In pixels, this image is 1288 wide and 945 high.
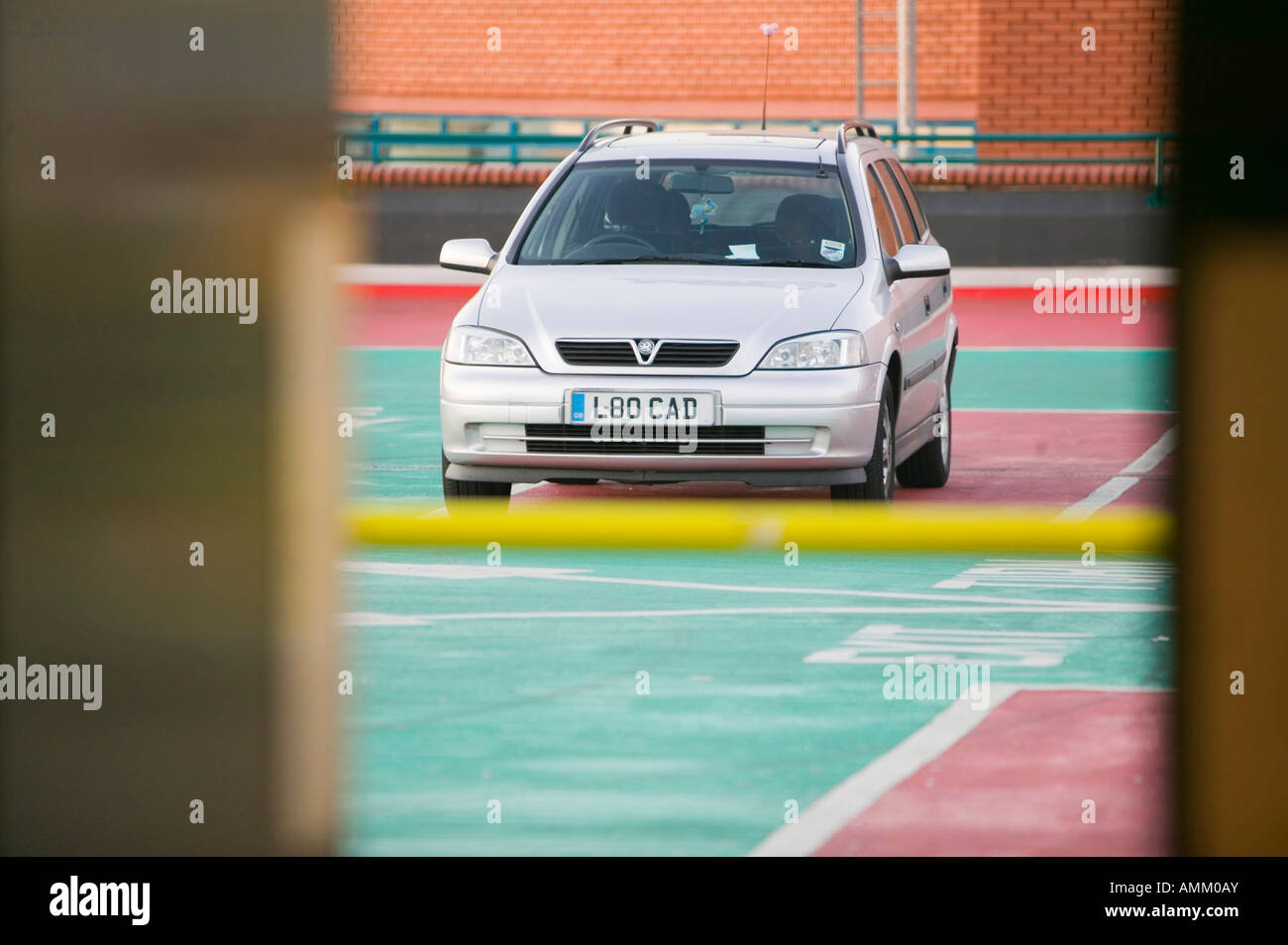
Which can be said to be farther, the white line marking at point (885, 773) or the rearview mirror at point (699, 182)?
the rearview mirror at point (699, 182)

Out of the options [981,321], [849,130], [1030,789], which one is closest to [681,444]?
[849,130]

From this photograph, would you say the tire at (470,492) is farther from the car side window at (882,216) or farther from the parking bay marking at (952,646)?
the parking bay marking at (952,646)

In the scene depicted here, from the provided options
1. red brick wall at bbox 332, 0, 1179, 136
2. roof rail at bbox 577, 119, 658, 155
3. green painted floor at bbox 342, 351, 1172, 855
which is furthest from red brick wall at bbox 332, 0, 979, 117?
green painted floor at bbox 342, 351, 1172, 855

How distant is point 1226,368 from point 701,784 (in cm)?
339

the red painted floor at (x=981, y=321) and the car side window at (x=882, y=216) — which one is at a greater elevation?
the car side window at (x=882, y=216)

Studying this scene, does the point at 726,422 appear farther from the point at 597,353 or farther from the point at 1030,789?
the point at 1030,789

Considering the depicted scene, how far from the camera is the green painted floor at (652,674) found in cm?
576

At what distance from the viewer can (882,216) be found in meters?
11.5

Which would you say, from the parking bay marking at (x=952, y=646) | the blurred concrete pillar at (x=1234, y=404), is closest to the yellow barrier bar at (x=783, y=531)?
the blurred concrete pillar at (x=1234, y=404)

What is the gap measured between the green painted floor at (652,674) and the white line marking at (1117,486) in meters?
0.78

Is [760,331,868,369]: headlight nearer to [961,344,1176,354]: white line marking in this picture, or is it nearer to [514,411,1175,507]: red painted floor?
[514,411,1175,507]: red painted floor

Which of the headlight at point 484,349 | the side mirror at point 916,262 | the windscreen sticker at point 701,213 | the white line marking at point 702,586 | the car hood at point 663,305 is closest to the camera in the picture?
the white line marking at point 702,586

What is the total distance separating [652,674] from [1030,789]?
182cm
